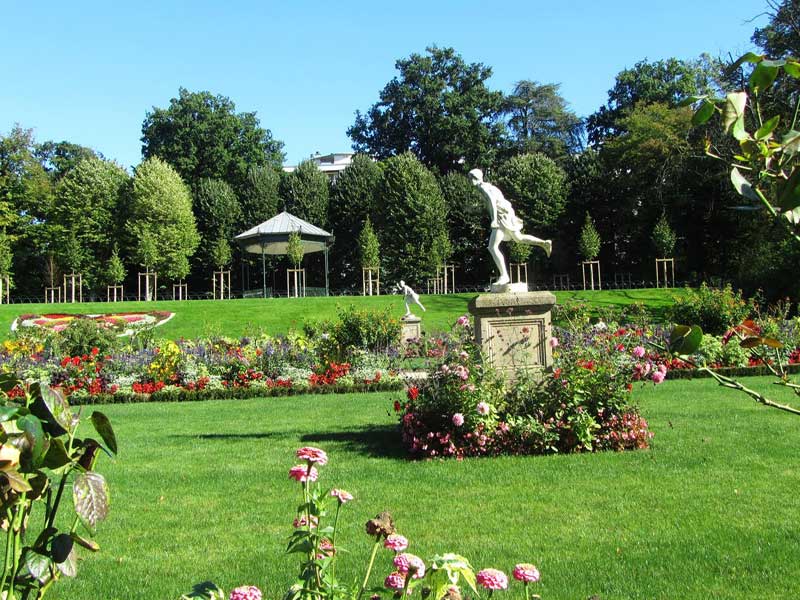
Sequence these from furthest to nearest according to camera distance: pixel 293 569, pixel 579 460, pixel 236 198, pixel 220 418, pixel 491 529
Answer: pixel 236 198
pixel 220 418
pixel 579 460
pixel 491 529
pixel 293 569

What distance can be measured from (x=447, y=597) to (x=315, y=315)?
2592 centimetres

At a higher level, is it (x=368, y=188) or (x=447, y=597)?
(x=368, y=188)

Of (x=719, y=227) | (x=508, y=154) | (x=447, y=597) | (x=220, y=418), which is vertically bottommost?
(x=220, y=418)

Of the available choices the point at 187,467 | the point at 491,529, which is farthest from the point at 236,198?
the point at 491,529

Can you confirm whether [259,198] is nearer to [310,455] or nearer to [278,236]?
[278,236]

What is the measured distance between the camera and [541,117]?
47.3 meters

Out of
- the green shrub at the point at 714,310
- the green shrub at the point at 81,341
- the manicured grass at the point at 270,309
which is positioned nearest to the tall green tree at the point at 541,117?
the manicured grass at the point at 270,309

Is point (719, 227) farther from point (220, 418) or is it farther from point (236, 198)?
point (220, 418)

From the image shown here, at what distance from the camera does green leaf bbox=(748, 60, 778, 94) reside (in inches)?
47.5

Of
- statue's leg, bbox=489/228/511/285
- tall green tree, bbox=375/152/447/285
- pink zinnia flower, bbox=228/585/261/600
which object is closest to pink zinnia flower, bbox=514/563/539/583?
pink zinnia flower, bbox=228/585/261/600

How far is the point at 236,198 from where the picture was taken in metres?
42.2

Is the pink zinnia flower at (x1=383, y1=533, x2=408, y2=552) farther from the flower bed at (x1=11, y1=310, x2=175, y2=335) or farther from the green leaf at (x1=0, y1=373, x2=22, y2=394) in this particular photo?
the flower bed at (x1=11, y1=310, x2=175, y2=335)

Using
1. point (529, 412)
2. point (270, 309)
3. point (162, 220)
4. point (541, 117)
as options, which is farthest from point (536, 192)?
point (529, 412)

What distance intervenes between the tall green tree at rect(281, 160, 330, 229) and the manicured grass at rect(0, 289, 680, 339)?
12.3m
